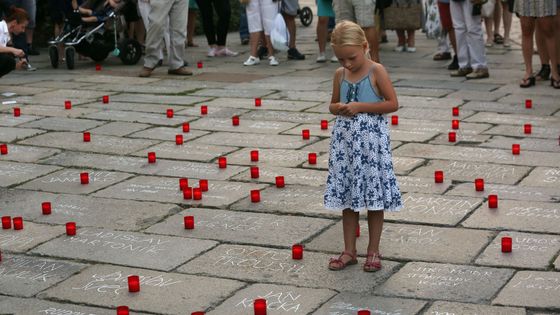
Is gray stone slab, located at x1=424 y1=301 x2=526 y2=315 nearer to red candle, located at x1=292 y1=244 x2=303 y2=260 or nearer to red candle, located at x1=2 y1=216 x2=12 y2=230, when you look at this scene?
red candle, located at x1=292 y1=244 x2=303 y2=260

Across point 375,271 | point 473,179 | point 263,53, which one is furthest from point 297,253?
point 263,53

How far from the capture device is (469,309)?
492 cm

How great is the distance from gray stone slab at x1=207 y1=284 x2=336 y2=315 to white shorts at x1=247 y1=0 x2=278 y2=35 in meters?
8.63

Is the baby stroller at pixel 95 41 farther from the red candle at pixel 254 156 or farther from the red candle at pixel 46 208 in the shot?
the red candle at pixel 46 208

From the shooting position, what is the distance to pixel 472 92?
11375 millimetres

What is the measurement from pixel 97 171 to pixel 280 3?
618cm

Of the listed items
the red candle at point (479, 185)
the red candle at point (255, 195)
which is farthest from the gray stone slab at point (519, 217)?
the red candle at point (255, 195)

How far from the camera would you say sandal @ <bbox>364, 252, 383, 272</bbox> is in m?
5.55

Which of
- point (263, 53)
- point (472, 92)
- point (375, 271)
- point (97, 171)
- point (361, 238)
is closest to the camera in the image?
point (375, 271)

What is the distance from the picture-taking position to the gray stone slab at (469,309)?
4867mm

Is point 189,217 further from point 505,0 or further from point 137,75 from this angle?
point 505,0

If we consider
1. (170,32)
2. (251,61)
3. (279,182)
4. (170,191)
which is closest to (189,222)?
(170,191)

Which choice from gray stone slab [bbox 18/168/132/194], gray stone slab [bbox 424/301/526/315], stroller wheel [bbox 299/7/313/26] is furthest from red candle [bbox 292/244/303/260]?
stroller wheel [bbox 299/7/313/26]

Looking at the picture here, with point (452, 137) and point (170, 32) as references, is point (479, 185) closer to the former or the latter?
point (452, 137)
